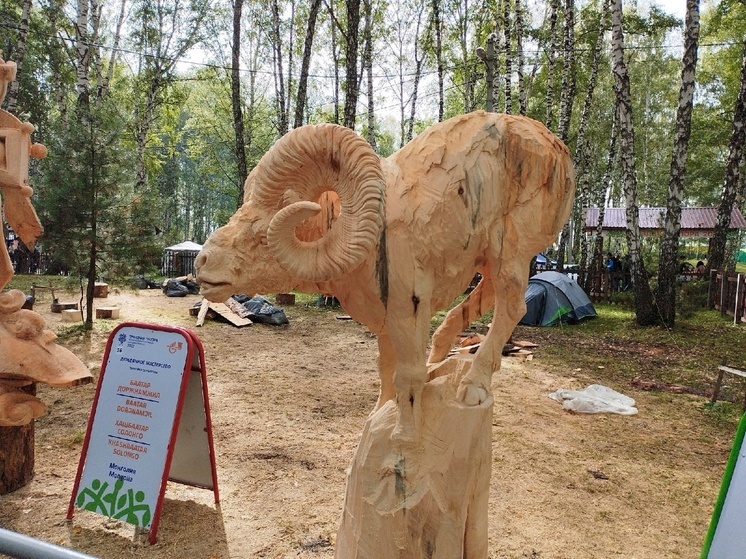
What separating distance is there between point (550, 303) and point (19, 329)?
10.4 meters

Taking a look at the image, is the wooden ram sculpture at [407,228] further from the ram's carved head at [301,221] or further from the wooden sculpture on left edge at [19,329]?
the wooden sculpture on left edge at [19,329]

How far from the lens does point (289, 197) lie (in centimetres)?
211

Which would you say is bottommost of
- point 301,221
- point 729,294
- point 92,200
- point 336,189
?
point 729,294

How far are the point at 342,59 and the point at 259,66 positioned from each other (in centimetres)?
437

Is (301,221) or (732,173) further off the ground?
(732,173)

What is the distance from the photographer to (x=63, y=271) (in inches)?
705

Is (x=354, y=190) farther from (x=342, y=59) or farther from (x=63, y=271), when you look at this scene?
(x=342, y=59)

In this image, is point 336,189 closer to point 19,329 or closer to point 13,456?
point 19,329

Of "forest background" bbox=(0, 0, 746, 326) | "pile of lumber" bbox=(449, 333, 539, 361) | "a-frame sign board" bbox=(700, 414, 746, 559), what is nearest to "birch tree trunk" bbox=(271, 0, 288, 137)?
"forest background" bbox=(0, 0, 746, 326)

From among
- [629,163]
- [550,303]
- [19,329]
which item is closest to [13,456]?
[19,329]

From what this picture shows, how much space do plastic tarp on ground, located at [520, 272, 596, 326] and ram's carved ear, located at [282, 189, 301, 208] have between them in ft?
33.2

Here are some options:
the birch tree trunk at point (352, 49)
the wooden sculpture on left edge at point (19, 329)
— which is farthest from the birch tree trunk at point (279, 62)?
the wooden sculpture on left edge at point (19, 329)

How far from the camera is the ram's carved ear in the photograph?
210 cm

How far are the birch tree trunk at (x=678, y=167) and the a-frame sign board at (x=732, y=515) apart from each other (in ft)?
31.0
